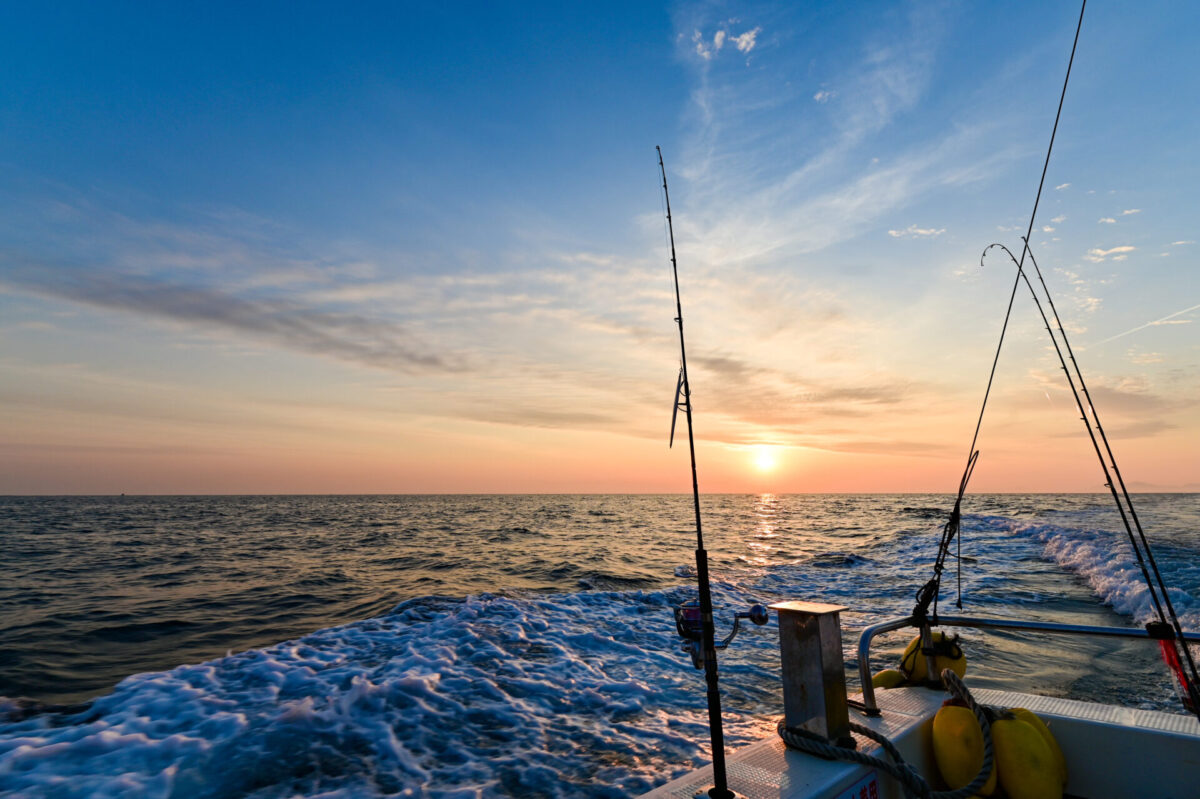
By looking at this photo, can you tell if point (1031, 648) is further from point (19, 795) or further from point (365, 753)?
point (19, 795)

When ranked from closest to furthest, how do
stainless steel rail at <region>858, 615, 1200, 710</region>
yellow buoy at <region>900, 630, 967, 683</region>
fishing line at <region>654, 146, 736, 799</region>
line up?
fishing line at <region>654, 146, 736, 799</region> < stainless steel rail at <region>858, 615, 1200, 710</region> < yellow buoy at <region>900, 630, 967, 683</region>

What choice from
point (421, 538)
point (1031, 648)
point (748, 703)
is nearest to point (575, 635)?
point (748, 703)

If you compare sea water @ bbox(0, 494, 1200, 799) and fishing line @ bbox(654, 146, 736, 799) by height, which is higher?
fishing line @ bbox(654, 146, 736, 799)

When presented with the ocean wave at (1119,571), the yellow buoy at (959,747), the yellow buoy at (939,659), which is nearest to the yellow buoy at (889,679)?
the yellow buoy at (939,659)

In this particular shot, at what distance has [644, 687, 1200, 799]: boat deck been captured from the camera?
263 cm

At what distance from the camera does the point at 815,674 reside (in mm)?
2949

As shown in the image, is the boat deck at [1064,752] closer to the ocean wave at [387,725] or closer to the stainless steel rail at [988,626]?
the stainless steel rail at [988,626]

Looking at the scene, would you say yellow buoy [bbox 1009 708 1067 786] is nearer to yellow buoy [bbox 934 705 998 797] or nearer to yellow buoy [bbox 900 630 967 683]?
yellow buoy [bbox 934 705 998 797]

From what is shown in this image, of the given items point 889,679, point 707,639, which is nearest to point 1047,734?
point 889,679

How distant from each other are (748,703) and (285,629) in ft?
25.8

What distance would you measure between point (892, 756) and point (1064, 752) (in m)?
1.39

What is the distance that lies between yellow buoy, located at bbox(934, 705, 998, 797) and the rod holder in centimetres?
71

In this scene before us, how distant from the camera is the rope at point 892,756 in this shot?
2.78 metres

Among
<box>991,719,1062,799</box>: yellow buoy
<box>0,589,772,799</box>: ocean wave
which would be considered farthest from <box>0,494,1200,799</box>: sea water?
<box>991,719,1062,799</box>: yellow buoy
